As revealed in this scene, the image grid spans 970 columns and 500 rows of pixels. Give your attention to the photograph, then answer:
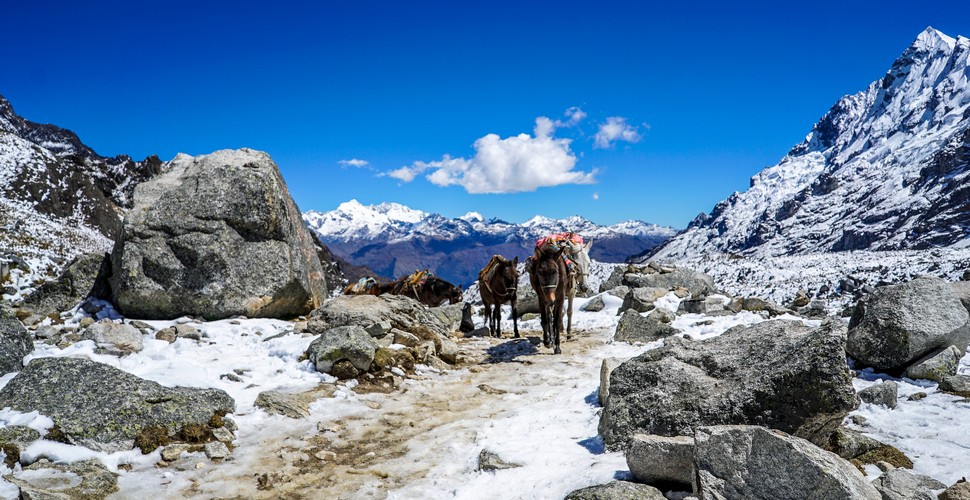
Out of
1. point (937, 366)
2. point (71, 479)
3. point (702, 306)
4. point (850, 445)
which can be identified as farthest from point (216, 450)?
point (702, 306)

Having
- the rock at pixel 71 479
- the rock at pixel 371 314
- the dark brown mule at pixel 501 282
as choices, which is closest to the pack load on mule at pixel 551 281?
the dark brown mule at pixel 501 282

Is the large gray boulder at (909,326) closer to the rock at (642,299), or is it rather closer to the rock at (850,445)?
the rock at (850,445)

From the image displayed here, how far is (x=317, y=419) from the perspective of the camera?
316 inches

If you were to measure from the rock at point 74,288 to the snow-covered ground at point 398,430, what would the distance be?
64.6 inches

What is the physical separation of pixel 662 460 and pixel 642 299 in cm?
1410

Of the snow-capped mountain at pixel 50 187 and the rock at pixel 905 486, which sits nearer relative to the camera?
the rock at pixel 905 486

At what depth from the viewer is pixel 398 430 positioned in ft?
25.6

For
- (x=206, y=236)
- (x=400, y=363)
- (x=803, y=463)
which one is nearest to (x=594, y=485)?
(x=803, y=463)

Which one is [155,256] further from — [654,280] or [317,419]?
[654,280]

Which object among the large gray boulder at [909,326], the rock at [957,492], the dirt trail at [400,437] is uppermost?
the large gray boulder at [909,326]

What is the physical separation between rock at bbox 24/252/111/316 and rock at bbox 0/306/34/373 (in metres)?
3.96

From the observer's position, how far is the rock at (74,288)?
12.6 meters

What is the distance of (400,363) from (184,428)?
190 inches

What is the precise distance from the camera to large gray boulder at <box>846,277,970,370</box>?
7777 mm
